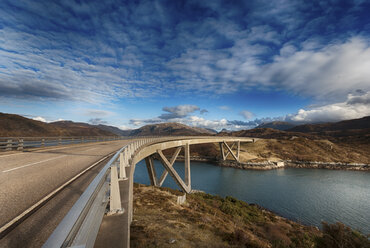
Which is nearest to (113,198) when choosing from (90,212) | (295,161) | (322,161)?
(90,212)

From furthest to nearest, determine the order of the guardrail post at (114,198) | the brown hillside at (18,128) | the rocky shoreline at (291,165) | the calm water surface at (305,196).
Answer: the brown hillside at (18,128)
the rocky shoreline at (291,165)
the calm water surface at (305,196)
the guardrail post at (114,198)

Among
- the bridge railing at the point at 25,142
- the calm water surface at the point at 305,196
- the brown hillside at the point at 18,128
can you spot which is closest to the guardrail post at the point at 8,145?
the bridge railing at the point at 25,142

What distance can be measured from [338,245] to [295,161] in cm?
7069

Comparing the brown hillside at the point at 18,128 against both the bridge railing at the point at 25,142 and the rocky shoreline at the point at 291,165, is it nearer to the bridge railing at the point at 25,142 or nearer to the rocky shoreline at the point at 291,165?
the bridge railing at the point at 25,142

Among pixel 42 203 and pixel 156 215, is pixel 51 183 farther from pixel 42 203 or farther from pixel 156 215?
pixel 156 215

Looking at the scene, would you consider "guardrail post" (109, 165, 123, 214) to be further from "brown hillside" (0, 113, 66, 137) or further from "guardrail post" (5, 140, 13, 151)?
"brown hillside" (0, 113, 66, 137)

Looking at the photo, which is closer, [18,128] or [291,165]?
[291,165]

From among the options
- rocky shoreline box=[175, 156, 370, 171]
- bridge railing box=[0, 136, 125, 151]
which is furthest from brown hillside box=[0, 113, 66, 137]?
rocky shoreline box=[175, 156, 370, 171]

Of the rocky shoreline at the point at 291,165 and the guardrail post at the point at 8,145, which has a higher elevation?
the guardrail post at the point at 8,145

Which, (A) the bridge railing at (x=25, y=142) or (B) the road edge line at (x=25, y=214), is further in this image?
(A) the bridge railing at (x=25, y=142)

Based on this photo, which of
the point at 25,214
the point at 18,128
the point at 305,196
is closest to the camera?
the point at 25,214

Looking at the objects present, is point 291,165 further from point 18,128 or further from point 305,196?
point 18,128

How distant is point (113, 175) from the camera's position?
3777mm

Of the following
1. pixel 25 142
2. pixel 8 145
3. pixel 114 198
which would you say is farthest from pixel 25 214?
Result: pixel 25 142
